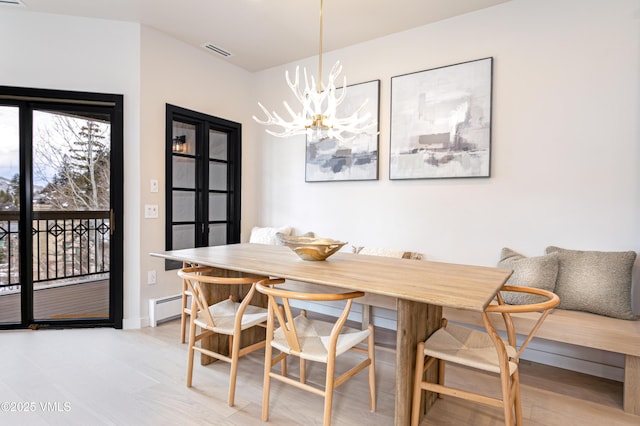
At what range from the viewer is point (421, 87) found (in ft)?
10.8

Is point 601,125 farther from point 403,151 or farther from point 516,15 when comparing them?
point 403,151

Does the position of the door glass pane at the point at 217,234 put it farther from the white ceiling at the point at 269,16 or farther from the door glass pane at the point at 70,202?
the white ceiling at the point at 269,16

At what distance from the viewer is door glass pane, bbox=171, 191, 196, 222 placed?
379cm

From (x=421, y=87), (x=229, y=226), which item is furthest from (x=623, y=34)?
(x=229, y=226)

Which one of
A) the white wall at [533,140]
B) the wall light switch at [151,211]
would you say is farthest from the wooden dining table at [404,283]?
the wall light switch at [151,211]

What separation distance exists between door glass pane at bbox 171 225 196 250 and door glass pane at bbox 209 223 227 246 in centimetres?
30

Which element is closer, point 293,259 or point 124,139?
point 293,259

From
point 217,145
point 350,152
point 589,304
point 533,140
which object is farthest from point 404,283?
point 217,145

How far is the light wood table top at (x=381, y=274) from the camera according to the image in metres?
1.46

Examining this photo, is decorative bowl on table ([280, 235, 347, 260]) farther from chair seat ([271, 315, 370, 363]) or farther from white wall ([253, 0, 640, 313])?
white wall ([253, 0, 640, 313])

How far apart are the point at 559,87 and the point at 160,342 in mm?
3847

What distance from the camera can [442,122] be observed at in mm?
3170

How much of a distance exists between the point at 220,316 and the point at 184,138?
93.0 inches

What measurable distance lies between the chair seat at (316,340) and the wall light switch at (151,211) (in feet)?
6.90
